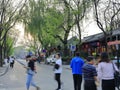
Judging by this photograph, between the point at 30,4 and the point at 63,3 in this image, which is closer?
the point at 63,3

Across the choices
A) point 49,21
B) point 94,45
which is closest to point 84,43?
point 94,45

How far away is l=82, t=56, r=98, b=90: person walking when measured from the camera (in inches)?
394

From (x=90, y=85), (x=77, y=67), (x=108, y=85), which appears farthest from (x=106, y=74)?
(x=77, y=67)

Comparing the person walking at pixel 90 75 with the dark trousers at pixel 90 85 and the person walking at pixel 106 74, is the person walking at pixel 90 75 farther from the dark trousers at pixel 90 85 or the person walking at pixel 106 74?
the person walking at pixel 106 74

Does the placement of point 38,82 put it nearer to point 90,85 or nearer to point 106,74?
point 90,85

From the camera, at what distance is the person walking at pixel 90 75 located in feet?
32.8

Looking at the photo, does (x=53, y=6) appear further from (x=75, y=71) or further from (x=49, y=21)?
(x=75, y=71)

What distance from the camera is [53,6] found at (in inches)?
2069

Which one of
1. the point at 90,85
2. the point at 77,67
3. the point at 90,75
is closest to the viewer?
the point at 90,85

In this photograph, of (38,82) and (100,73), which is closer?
(100,73)

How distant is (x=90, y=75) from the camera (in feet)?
33.2

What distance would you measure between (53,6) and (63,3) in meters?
3.14

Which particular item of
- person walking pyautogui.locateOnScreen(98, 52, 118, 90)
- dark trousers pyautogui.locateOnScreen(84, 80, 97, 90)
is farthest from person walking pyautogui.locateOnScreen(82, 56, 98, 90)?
person walking pyautogui.locateOnScreen(98, 52, 118, 90)

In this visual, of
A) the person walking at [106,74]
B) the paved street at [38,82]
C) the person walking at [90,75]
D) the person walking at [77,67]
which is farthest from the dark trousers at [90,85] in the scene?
the paved street at [38,82]
